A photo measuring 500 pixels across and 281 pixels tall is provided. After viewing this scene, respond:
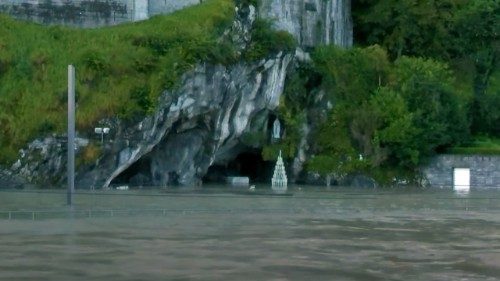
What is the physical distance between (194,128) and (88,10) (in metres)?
6.74

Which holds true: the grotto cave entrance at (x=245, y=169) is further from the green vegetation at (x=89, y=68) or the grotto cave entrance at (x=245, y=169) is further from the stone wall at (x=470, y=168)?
the green vegetation at (x=89, y=68)

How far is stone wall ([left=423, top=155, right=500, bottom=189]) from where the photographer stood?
49094 millimetres

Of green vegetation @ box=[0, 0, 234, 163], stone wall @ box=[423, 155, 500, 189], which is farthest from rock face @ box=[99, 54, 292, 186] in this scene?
stone wall @ box=[423, 155, 500, 189]

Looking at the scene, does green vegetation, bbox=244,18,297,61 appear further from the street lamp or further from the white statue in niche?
the street lamp

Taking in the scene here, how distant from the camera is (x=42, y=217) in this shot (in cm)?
2422

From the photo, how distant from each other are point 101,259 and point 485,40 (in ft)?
144

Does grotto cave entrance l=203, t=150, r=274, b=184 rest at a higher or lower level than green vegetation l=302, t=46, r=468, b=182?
lower

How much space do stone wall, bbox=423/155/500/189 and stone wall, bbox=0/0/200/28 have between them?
45.4 ft

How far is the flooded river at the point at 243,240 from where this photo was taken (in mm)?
15164

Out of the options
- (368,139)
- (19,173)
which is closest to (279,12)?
(368,139)

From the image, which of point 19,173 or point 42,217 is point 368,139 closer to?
point 19,173

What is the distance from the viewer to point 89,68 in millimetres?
40031

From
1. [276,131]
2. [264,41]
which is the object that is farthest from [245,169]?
[264,41]

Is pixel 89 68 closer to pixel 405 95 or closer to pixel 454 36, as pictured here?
pixel 405 95
